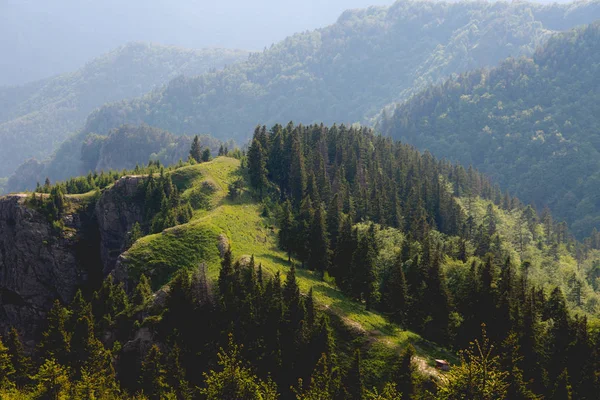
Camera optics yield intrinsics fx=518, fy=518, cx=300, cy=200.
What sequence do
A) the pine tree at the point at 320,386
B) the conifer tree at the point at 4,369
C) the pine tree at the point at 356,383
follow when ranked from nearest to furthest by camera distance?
1. the pine tree at the point at 320,386
2. the pine tree at the point at 356,383
3. the conifer tree at the point at 4,369

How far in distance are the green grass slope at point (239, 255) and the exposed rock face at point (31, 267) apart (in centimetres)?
3582

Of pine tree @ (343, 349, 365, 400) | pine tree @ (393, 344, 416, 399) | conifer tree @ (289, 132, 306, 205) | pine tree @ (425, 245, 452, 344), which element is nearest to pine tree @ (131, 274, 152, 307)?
pine tree @ (343, 349, 365, 400)

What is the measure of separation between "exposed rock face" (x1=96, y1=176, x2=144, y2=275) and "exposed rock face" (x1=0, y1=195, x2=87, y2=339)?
7601 millimetres

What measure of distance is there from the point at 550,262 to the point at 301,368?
13032 centimetres

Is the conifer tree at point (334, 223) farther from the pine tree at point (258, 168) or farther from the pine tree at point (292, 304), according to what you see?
the pine tree at point (292, 304)

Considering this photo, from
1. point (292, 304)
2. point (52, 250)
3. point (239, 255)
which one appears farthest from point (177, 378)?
point (52, 250)

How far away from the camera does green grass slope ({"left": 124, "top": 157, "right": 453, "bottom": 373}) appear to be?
88.7m

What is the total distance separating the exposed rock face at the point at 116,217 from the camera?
458 feet

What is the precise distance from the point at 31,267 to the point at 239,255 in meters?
64.4

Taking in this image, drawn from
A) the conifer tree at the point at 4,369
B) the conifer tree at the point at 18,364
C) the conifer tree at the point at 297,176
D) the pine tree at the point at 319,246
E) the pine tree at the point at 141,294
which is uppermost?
the conifer tree at the point at 297,176

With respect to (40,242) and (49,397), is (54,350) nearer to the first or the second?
(49,397)

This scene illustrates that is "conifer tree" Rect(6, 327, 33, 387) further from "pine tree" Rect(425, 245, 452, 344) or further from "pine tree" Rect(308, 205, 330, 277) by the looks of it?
"pine tree" Rect(425, 245, 452, 344)

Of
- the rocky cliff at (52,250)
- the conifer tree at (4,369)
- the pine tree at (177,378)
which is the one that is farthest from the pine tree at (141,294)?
the rocky cliff at (52,250)

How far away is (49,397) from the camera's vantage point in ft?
215
